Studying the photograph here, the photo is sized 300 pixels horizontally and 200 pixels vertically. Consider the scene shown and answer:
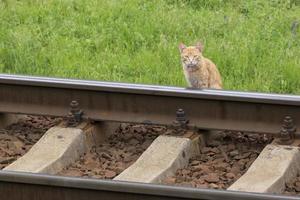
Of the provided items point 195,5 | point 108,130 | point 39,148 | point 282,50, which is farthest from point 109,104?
point 195,5

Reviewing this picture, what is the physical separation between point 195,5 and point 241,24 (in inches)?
37.8

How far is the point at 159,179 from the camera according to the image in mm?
6234

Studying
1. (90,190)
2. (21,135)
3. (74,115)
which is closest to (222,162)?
(74,115)

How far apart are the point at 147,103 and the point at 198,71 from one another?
102cm

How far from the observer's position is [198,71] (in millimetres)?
7984

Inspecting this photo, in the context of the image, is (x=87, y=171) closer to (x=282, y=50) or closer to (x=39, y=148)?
(x=39, y=148)

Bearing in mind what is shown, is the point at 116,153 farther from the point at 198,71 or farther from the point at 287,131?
the point at 198,71

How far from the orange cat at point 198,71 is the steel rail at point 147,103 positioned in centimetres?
85

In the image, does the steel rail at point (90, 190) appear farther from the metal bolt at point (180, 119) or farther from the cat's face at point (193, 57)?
the cat's face at point (193, 57)

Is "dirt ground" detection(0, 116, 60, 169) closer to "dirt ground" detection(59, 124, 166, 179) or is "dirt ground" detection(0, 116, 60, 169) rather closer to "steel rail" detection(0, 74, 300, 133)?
"steel rail" detection(0, 74, 300, 133)

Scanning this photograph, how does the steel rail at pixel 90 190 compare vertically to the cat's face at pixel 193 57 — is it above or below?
below

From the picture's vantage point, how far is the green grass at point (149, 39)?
29.0 feet

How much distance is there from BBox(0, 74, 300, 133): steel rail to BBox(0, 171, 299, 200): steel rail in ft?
5.11

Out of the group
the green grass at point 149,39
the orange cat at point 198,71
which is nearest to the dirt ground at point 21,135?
the orange cat at point 198,71
